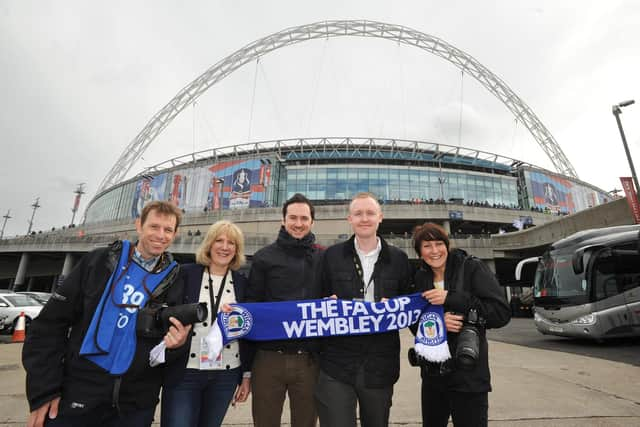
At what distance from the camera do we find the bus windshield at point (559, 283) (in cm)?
1034

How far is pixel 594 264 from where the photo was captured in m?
10.3

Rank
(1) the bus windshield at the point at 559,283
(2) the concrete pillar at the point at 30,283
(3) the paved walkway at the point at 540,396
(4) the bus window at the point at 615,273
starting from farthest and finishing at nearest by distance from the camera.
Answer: (2) the concrete pillar at the point at 30,283
(1) the bus windshield at the point at 559,283
(4) the bus window at the point at 615,273
(3) the paved walkway at the point at 540,396

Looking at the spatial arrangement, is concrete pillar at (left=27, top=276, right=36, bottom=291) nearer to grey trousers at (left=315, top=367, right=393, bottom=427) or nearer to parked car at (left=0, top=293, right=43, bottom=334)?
parked car at (left=0, top=293, right=43, bottom=334)

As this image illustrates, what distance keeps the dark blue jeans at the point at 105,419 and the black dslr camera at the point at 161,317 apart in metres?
0.57

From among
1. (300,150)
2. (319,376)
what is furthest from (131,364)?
(300,150)

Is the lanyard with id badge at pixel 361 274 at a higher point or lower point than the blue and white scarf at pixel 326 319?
higher

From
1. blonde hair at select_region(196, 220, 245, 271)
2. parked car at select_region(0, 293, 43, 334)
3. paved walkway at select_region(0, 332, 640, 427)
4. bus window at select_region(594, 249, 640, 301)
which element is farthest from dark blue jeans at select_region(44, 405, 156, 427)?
parked car at select_region(0, 293, 43, 334)

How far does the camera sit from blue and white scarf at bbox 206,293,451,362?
9.00 ft

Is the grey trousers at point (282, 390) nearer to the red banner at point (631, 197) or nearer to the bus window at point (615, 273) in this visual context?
the bus window at point (615, 273)

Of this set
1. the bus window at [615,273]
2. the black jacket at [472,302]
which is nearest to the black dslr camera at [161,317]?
the black jacket at [472,302]

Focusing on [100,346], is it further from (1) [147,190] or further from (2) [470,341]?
(1) [147,190]

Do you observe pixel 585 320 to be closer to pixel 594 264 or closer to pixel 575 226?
pixel 594 264

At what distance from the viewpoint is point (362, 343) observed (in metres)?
Answer: 2.70

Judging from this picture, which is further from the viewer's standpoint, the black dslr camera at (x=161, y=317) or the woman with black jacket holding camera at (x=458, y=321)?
the woman with black jacket holding camera at (x=458, y=321)
